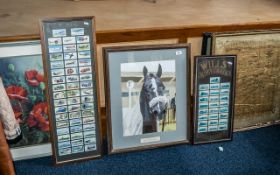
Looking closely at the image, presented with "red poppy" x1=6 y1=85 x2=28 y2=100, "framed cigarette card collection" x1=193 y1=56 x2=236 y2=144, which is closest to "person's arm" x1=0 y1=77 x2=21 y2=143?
"red poppy" x1=6 y1=85 x2=28 y2=100

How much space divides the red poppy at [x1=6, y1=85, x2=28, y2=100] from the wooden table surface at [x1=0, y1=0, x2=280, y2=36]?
0.21 metres

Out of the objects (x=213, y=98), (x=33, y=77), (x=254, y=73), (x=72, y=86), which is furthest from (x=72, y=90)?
(x=254, y=73)

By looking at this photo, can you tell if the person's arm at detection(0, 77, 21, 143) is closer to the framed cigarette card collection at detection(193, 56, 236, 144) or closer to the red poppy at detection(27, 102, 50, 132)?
the red poppy at detection(27, 102, 50, 132)

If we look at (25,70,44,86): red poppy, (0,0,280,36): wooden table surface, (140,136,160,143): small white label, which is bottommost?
(140,136,160,143): small white label

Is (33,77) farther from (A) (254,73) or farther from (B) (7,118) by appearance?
(A) (254,73)

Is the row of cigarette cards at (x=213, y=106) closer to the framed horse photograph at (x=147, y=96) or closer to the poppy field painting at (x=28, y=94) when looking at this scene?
the framed horse photograph at (x=147, y=96)

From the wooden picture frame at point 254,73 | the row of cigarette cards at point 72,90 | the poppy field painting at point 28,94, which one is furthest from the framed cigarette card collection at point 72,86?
the wooden picture frame at point 254,73

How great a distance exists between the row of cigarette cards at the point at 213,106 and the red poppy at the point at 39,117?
65 centimetres

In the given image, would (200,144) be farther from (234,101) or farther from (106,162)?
(106,162)

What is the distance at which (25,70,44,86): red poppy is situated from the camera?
1.40 metres

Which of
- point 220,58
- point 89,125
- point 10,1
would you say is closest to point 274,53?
point 220,58

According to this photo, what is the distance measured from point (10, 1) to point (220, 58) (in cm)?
120

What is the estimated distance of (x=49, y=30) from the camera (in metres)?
1.29

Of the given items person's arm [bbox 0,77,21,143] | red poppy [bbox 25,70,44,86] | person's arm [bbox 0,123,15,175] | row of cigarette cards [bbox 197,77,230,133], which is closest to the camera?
person's arm [bbox 0,123,15,175]
